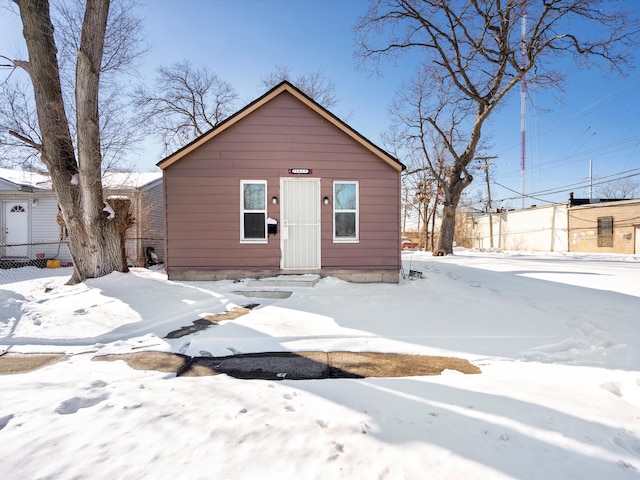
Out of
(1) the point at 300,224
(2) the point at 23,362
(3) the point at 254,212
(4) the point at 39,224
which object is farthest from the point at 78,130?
(4) the point at 39,224

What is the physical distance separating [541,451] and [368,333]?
2.51 meters

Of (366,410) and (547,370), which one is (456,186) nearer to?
(547,370)

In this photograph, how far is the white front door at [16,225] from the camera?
1317 centimetres

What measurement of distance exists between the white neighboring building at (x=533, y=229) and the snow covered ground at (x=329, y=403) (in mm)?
22526

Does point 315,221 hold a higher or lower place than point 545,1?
lower

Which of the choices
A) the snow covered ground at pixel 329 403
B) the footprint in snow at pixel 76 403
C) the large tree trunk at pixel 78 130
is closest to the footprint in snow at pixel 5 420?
the snow covered ground at pixel 329 403

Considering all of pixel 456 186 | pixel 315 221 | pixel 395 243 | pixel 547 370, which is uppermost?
pixel 456 186

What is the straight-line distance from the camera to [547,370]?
310cm

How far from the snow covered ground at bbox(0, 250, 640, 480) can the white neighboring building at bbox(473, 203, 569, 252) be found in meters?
22.5

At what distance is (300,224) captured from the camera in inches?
301

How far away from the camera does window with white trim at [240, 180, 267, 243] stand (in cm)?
758

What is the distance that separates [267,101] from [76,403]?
7.19 metres

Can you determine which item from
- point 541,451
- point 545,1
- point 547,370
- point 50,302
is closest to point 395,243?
point 547,370

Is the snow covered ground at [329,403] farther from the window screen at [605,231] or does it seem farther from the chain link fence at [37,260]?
the window screen at [605,231]
